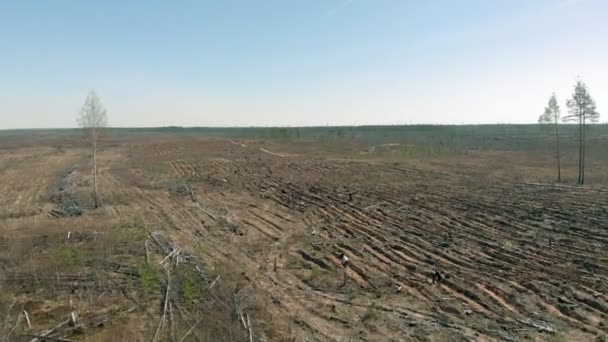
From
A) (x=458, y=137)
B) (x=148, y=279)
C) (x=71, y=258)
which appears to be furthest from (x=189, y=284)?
(x=458, y=137)

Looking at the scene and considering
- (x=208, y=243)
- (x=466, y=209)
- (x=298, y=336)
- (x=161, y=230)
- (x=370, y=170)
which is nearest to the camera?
(x=298, y=336)

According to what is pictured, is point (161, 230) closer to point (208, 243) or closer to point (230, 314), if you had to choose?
point (208, 243)

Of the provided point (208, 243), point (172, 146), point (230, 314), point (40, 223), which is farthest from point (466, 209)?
point (172, 146)

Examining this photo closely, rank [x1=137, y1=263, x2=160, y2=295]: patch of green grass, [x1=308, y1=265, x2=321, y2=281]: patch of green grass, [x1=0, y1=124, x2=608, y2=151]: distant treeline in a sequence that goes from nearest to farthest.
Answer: [x1=137, y1=263, x2=160, y2=295]: patch of green grass
[x1=308, y1=265, x2=321, y2=281]: patch of green grass
[x1=0, y1=124, x2=608, y2=151]: distant treeline

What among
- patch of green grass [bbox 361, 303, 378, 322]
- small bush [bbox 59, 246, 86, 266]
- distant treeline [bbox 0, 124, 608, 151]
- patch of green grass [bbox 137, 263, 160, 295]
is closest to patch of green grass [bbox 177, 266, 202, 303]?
patch of green grass [bbox 137, 263, 160, 295]

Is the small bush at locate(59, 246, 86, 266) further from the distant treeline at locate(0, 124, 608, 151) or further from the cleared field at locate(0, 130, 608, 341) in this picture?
the distant treeline at locate(0, 124, 608, 151)

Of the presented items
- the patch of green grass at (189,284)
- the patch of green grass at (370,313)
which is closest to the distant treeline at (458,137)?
the patch of green grass at (189,284)

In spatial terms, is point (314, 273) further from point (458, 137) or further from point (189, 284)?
point (458, 137)

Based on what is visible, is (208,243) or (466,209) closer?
(208,243)
